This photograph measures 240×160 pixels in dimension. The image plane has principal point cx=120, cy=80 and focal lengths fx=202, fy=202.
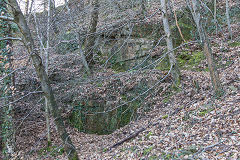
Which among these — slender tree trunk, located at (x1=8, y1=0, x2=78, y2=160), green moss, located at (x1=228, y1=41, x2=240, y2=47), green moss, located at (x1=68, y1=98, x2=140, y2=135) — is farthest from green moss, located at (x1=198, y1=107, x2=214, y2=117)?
green moss, located at (x1=228, y1=41, x2=240, y2=47)

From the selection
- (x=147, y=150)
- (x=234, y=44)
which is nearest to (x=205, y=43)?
(x=147, y=150)

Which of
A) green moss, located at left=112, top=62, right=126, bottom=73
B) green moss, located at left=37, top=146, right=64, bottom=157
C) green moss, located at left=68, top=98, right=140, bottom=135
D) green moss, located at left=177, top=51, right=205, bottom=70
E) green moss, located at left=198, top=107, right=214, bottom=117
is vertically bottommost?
green moss, located at left=37, top=146, right=64, bottom=157

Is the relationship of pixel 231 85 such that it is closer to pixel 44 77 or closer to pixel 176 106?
pixel 176 106

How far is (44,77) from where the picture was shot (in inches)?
219

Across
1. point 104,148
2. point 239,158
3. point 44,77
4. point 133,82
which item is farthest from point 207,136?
point 133,82

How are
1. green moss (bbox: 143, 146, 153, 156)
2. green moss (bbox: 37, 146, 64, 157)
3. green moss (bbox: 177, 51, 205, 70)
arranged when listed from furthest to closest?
green moss (bbox: 177, 51, 205, 70) → green moss (bbox: 37, 146, 64, 157) → green moss (bbox: 143, 146, 153, 156)

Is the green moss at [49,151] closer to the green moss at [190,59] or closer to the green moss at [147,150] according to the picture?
the green moss at [147,150]

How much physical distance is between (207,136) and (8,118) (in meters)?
6.61

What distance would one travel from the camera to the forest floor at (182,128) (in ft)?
13.3

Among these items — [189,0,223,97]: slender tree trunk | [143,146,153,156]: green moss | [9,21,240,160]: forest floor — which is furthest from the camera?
[189,0,223,97]: slender tree trunk

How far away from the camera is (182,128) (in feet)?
16.8

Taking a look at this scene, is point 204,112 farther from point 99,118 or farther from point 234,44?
point 234,44

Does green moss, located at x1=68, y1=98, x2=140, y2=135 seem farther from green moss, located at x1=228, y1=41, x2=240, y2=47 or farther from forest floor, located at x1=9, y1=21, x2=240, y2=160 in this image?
green moss, located at x1=228, y1=41, x2=240, y2=47

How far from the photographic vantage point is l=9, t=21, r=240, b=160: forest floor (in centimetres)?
404
